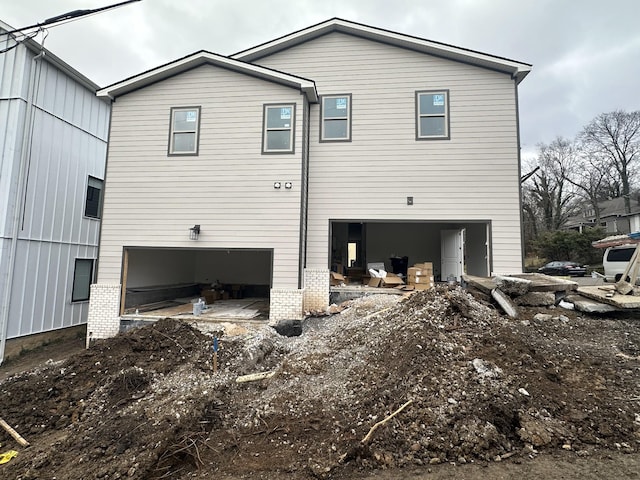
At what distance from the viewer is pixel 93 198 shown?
40.2ft

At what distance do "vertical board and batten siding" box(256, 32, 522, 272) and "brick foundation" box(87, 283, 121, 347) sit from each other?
16.6 feet

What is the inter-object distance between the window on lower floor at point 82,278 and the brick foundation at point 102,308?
11.2 feet

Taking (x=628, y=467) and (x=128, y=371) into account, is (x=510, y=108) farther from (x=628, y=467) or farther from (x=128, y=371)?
(x=128, y=371)

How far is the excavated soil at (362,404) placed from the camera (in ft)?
10.2

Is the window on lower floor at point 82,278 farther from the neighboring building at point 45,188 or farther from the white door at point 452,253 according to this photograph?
the white door at point 452,253

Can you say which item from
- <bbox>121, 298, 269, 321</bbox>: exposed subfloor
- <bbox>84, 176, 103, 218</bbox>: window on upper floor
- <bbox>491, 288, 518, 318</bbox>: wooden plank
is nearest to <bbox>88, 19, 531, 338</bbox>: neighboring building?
<bbox>121, 298, 269, 321</bbox>: exposed subfloor

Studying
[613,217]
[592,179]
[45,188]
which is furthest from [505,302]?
[592,179]

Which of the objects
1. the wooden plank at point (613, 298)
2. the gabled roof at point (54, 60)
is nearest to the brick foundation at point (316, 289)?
the wooden plank at point (613, 298)

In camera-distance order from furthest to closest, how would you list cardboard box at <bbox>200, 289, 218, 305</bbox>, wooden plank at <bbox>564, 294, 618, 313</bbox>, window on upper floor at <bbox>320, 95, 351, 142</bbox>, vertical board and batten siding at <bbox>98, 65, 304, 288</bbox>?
cardboard box at <bbox>200, 289, 218, 305</bbox>
window on upper floor at <bbox>320, 95, 351, 142</bbox>
vertical board and batten siding at <bbox>98, 65, 304, 288</bbox>
wooden plank at <bbox>564, 294, 618, 313</bbox>

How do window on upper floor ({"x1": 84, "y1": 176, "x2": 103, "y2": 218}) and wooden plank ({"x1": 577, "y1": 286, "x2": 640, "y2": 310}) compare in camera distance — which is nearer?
wooden plank ({"x1": 577, "y1": 286, "x2": 640, "y2": 310})

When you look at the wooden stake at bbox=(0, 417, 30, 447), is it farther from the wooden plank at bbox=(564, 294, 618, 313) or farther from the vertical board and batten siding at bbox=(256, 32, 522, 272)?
the wooden plank at bbox=(564, 294, 618, 313)

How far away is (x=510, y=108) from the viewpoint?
8.93 meters

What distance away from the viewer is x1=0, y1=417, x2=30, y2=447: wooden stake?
412cm

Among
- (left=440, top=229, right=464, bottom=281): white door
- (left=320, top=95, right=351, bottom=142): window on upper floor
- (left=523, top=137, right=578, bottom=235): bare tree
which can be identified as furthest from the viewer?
(left=523, top=137, right=578, bottom=235): bare tree
